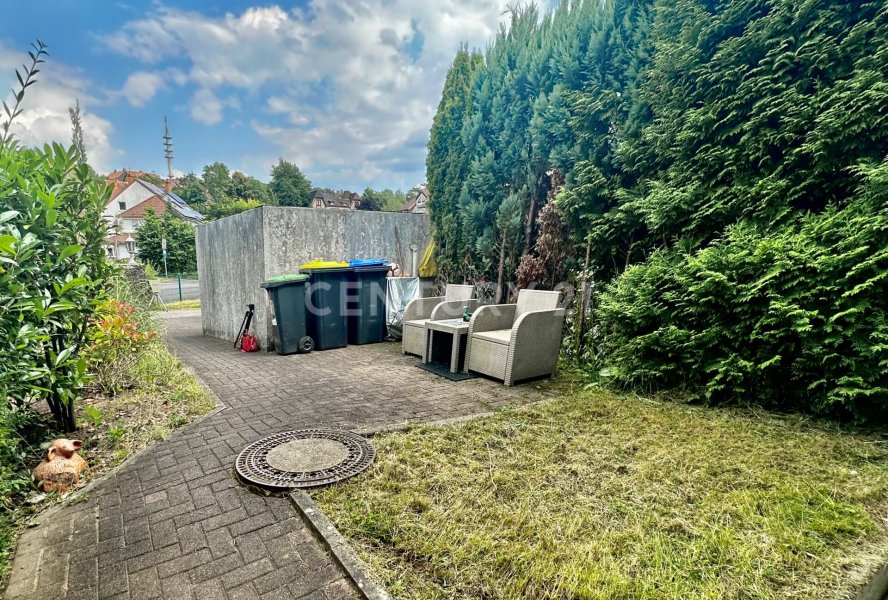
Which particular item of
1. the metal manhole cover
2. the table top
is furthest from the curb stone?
the table top

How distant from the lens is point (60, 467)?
7.05ft

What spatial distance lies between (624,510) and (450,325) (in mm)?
2843

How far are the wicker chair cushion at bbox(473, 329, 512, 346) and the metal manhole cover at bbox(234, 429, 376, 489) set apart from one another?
5.86 feet

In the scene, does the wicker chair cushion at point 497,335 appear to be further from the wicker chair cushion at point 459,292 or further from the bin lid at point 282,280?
the bin lid at point 282,280

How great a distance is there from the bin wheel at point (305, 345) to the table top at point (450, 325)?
6.75 ft

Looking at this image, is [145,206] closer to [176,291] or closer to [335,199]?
[176,291]

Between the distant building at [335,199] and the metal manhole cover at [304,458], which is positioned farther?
the distant building at [335,199]

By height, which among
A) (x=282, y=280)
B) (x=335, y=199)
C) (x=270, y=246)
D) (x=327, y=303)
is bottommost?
(x=327, y=303)

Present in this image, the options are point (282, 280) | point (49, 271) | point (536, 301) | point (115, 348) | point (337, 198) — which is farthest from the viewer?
point (337, 198)

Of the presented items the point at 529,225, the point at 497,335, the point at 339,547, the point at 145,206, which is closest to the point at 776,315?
the point at 497,335

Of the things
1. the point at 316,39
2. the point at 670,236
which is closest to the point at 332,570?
the point at 670,236

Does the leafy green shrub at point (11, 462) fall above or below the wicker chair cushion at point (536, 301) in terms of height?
below

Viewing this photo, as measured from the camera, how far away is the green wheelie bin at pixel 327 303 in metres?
5.60

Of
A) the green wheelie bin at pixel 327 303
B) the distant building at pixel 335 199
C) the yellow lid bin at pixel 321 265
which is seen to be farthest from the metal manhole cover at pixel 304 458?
the distant building at pixel 335 199
